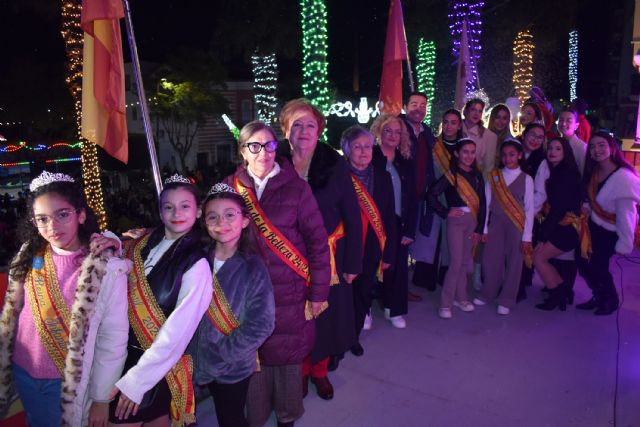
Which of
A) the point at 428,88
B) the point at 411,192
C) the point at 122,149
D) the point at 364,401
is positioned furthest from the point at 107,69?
the point at 428,88

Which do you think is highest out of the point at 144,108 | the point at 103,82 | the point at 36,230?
the point at 103,82

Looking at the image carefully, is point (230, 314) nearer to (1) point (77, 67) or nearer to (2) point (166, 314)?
(2) point (166, 314)

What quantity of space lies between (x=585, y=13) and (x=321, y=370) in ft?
118

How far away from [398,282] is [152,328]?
107 inches

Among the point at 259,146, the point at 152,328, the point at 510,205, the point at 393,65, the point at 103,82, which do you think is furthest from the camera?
the point at 393,65

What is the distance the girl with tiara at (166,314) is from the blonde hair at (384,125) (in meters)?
2.27

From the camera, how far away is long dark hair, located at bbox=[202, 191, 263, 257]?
235 centimetres

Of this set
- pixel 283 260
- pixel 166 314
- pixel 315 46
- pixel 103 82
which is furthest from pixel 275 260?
pixel 315 46

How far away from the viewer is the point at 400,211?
14.4 ft

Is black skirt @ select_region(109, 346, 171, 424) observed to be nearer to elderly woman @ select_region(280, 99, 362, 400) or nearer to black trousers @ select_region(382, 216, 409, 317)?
elderly woman @ select_region(280, 99, 362, 400)

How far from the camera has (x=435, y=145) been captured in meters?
4.86

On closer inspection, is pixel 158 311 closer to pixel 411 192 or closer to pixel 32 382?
pixel 32 382

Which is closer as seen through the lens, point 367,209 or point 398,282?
point 367,209

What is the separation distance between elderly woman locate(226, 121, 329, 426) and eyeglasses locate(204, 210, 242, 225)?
0.38m
